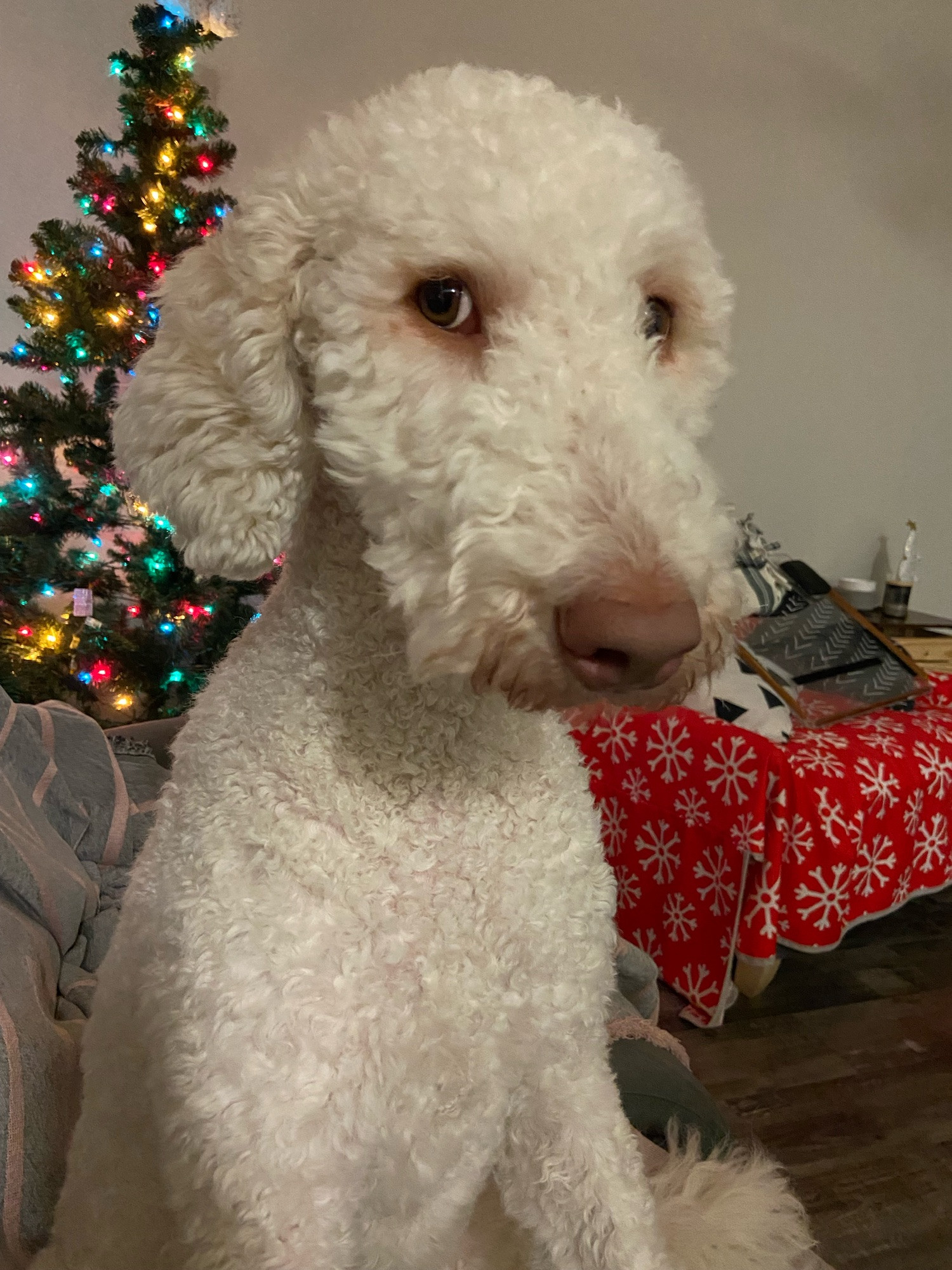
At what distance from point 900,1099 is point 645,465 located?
1578 millimetres

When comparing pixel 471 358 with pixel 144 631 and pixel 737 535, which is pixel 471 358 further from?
pixel 144 631

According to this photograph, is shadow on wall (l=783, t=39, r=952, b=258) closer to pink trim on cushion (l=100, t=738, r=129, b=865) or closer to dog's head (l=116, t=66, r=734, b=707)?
dog's head (l=116, t=66, r=734, b=707)

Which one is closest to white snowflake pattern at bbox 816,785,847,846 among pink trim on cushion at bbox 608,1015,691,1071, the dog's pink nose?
pink trim on cushion at bbox 608,1015,691,1071

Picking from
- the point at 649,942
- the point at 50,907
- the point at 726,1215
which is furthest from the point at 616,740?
the point at 50,907

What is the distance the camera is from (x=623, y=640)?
362 millimetres

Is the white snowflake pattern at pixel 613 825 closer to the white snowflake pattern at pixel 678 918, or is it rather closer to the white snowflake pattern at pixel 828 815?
the white snowflake pattern at pixel 678 918

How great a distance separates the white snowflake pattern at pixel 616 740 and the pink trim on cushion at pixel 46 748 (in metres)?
1.15

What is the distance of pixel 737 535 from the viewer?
513mm

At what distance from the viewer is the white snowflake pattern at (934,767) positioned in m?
1.85

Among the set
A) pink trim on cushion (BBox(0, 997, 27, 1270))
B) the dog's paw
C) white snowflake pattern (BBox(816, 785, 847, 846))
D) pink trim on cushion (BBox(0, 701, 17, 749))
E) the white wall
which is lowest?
pink trim on cushion (BBox(0, 997, 27, 1270))

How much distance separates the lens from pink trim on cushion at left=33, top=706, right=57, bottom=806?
113 centimetres

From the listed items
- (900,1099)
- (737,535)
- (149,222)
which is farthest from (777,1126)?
(149,222)

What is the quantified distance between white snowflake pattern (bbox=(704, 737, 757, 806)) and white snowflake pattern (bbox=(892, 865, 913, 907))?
54 centimetres

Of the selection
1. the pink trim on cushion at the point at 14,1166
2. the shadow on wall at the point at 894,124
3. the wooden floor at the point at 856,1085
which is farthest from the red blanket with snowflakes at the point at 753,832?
the shadow on wall at the point at 894,124
